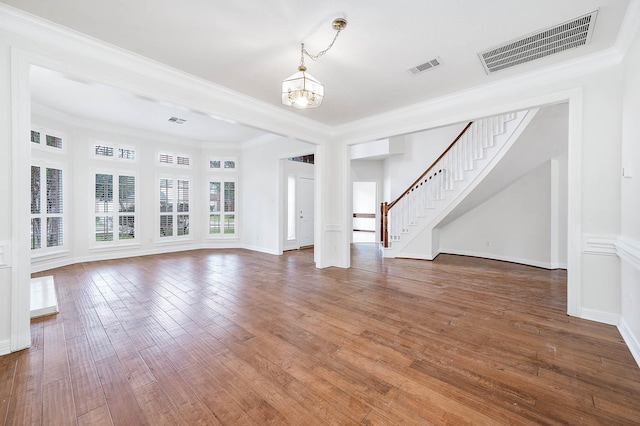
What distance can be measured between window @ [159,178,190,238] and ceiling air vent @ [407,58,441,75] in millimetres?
6556

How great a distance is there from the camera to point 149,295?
3725mm

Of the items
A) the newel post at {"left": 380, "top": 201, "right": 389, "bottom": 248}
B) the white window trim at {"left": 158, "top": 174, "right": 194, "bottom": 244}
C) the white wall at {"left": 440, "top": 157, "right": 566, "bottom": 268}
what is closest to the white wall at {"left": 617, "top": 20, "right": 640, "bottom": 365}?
the white wall at {"left": 440, "top": 157, "right": 566, "bottom": 268}

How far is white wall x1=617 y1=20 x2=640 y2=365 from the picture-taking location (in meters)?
2.24

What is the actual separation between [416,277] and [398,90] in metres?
3.04

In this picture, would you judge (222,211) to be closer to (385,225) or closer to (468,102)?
(385,225)

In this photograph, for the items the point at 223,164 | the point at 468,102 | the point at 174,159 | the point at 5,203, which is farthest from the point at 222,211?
the point at 468,102

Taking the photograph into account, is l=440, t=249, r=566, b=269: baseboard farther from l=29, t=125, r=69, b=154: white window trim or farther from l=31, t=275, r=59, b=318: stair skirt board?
l=29, t=125, r=69, b=154: white window trim

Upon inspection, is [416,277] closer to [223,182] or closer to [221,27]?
[221,27]

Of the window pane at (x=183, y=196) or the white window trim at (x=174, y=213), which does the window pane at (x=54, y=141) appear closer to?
the white window trim at (x=174, y=213)

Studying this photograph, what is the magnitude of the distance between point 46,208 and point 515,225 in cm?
979

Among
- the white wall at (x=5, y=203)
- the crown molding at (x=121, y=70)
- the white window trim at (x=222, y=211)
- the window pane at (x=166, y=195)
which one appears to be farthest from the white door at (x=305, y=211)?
the white wall at (x=5, y=203)

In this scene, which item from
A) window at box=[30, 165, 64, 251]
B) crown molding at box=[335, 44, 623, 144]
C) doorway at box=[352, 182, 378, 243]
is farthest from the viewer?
doorway at box=[352, 182, 378, 243]

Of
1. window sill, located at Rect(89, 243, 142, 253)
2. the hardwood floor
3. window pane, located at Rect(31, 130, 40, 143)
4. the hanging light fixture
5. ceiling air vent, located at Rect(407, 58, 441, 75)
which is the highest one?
ceiling air vent, located at Rect(407, 58, 441, 75)

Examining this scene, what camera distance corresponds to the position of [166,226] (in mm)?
7227
